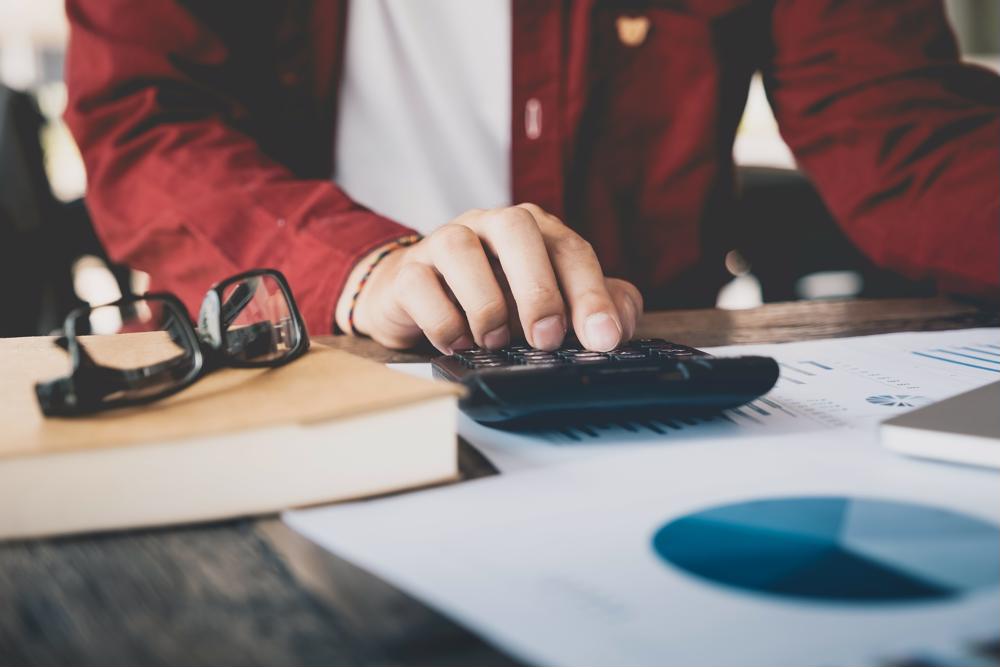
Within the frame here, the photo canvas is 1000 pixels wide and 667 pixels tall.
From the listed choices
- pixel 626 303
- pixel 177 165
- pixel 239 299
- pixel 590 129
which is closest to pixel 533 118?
pixel 590 129

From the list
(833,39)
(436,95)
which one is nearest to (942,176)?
(833,39)

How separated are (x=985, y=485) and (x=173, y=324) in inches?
12.2

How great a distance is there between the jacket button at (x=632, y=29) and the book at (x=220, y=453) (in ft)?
2.60

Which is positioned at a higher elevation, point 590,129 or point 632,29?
point 632,29

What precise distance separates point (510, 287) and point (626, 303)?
0.08 metres

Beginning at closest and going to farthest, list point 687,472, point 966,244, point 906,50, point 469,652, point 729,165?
point 469,652
point 687,472
point 966,244
point 906,50
point 729,165

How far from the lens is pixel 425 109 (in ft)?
3.42

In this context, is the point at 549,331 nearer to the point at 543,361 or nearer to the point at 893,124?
the point at 543,361

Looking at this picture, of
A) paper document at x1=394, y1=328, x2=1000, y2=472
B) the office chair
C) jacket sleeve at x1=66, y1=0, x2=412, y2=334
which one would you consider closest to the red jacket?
jacket sleeve at x1=66, y1=0, x2=412, y2=334

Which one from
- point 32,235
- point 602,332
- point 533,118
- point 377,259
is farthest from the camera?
point 32,235

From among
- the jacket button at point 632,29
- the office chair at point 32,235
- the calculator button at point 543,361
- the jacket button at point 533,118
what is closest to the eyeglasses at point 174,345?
the calculator button at point 543,361

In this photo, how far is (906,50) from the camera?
39.7 inches

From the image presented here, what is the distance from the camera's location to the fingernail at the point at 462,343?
0.49 metres

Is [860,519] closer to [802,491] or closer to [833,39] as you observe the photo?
[802,491]
